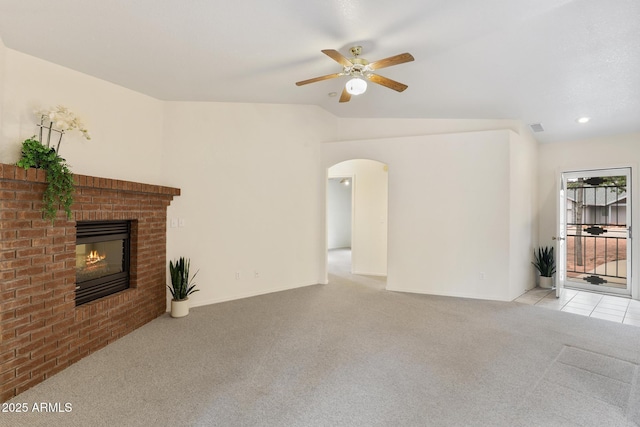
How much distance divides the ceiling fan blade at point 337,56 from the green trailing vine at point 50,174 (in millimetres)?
2259

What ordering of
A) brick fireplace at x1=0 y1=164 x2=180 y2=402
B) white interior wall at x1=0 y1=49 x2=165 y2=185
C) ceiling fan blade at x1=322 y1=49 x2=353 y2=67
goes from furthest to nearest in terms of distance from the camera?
white interior wall at x1=0 y1=49 x2=165 y2=185
ceiling fan blade at x1=322 y1=49 x2=353 y2=67
brick fireplace at x1=0 y1=164 x2=180 y2=402

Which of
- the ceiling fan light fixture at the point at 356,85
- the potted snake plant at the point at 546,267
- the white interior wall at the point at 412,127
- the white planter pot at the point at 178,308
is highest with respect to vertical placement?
the white interior wall at the point at 412,127

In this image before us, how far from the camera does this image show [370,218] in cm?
620

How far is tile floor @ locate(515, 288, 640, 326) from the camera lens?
3896mm

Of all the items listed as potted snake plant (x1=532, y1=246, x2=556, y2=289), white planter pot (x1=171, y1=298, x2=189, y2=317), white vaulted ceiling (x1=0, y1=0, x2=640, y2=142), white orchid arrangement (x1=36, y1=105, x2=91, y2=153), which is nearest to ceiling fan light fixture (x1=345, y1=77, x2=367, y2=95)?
white vaulted ceiling (x1=0, y1=0, x2=640, y2=142)

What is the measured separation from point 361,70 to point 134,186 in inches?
103

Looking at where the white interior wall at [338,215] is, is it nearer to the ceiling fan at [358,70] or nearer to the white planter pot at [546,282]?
the white planter pot at [546,282]

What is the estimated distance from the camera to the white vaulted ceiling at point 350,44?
228 centimetres

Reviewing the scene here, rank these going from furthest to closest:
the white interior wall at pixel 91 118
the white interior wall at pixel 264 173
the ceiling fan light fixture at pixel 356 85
Answer: the white interior wall at pixel 264 173 < the ceiling fan light fixture at pixel 356 85 < the white interior wall at pixel 91 118

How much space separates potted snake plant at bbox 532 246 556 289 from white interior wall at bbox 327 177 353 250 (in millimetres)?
5807

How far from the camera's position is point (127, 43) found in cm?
257

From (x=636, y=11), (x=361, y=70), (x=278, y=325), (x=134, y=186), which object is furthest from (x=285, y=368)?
(x=636, y=11)

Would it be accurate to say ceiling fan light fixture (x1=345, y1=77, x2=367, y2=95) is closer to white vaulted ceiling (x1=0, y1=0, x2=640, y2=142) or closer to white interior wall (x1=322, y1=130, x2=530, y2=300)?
white vaulted ceiling (x1=0, y1=0, x2=640, y2=142)

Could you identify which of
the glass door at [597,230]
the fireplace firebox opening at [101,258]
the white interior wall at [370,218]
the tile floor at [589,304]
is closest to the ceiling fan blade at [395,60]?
the fireplace firebox opening at [101,258]
